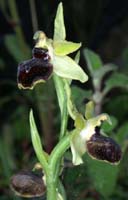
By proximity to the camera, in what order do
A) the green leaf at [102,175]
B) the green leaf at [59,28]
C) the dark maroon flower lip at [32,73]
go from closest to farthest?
the dark maroon flower lip at [32,73] → the green leaf at [59,28] → the green leaf at [102,175]

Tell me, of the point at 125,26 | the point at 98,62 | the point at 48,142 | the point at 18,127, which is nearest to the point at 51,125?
the point at 48,142

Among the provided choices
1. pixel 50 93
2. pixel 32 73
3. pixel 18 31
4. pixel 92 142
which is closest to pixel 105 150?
pixel 92 142

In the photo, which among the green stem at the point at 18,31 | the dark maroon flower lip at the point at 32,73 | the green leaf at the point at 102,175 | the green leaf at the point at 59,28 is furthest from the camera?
the green stem at the point at 18,31

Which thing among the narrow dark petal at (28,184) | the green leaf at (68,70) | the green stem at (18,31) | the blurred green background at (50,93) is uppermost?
Answer: the green leaf at (68,70)

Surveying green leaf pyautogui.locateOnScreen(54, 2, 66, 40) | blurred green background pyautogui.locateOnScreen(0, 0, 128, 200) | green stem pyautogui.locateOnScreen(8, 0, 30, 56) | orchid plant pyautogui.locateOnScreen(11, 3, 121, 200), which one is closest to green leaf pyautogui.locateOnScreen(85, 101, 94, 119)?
orchid plant pyautogui.locateOnScreen(11, 3, 121, 200)

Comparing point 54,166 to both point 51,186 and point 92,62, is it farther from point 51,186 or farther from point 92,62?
point 92,62

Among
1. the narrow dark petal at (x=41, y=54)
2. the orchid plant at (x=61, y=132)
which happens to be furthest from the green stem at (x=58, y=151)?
the narrow dark petal at (x=41, y=54)

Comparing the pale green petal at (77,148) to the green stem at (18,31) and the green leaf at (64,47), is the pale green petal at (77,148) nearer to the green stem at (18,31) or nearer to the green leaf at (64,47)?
the green leaf at (64,47)

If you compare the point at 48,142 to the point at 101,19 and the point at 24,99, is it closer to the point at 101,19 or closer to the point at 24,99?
the point at 24,99
